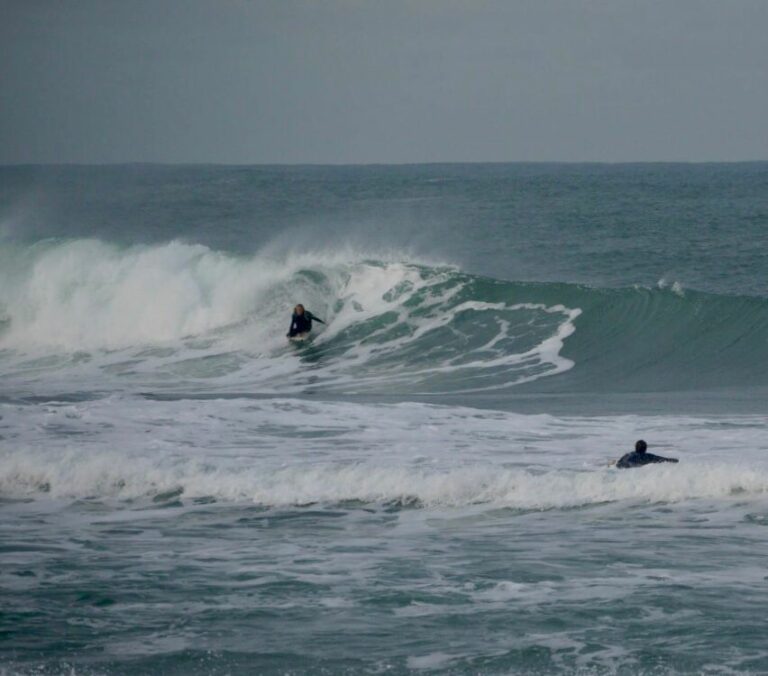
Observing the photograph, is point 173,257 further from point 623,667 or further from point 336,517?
point 623,667

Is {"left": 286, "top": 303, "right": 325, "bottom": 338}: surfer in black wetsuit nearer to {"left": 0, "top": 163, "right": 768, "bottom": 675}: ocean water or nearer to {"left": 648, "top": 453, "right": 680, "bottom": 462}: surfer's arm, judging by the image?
{"left": 0, "top": 163, "right": 768, "bottom": 675}: ocean water

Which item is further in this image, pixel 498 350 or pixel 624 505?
pixel 498 350

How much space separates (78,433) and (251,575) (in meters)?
6.59

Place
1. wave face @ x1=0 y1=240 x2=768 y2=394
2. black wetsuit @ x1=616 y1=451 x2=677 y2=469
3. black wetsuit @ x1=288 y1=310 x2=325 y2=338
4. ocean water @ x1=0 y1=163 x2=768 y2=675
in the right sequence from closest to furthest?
ocean water @ x1=0 y1=163 x2=768 y2=675 → black wetsuit @ x1=616 y1=451 x2=677 y2=469 → wave face @ x1=0 y1=240 x2=768 y2=394 → black wetsuit @ x1=288 y1=310 x2=325 y2=338

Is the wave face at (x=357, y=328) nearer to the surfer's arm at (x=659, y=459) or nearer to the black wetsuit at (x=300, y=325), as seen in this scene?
the black wetsuit at (x=300, y=325)

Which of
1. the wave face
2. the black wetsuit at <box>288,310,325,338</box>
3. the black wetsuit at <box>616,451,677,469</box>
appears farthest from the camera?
the black wetsuit at <box>288,310,325,338</box>

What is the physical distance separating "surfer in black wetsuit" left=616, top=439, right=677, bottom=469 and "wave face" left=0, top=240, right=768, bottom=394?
6783mm

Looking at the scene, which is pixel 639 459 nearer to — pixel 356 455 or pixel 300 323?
pixel 356 455

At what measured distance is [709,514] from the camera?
1257cm

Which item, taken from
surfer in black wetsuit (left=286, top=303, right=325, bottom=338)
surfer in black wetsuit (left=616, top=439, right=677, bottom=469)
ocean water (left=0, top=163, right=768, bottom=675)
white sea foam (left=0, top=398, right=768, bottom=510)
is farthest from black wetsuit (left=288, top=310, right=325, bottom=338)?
surfer in black wetsuit (left=616, top=439, right=677, bottom=469)

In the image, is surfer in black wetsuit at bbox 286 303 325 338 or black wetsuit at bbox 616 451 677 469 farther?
surfer in black wetsuit at bbox 286 303 325 338

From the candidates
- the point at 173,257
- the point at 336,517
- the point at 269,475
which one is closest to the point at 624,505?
the point at 336,517

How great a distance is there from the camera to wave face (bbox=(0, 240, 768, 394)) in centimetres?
2275

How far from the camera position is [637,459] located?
14.0 meters
